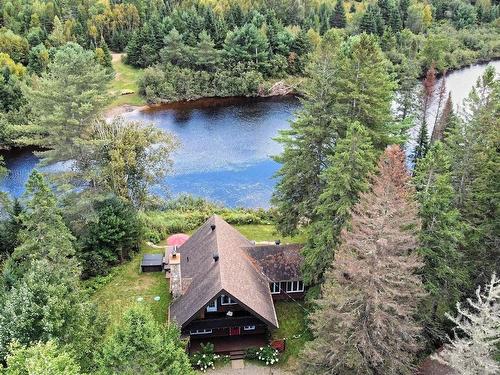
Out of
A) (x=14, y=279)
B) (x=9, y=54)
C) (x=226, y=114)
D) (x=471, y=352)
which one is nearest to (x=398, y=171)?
(x=471, y=352)

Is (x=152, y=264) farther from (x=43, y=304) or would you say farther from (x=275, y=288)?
(x=43, y=304)

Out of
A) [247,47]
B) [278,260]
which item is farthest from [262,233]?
[247,47]

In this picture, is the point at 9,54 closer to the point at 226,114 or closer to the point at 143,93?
the point at 143,93

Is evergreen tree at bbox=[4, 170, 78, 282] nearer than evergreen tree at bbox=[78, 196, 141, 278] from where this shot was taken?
Yes

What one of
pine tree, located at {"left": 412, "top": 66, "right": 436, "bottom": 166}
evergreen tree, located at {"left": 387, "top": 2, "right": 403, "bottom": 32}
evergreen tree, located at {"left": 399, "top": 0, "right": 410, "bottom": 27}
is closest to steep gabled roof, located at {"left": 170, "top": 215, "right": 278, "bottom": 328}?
pine tree, located at {"left": 412, "top": 66, "right": 436, "bottom": 166}

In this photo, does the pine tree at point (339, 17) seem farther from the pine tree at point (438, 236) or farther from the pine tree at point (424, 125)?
the pine tree at point (438, 236)

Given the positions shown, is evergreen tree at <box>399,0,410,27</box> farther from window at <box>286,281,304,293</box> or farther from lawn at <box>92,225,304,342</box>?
lawn at <box>92,225,304,342</box>
